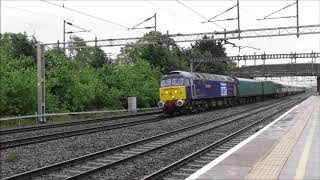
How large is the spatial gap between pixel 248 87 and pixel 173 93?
21.2 m

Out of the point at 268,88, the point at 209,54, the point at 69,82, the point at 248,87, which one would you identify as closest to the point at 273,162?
the point at 69,82

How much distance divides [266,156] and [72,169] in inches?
182

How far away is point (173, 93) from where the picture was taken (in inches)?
1272

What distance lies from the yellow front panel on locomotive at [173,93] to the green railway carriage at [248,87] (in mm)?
15033

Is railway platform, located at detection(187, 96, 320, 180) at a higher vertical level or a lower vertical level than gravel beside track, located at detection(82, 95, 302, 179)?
higher

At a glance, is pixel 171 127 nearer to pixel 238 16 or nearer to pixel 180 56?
pixel 238 16

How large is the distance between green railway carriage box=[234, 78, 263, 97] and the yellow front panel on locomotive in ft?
49.3

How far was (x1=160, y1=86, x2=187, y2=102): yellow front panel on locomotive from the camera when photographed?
31.8 metres

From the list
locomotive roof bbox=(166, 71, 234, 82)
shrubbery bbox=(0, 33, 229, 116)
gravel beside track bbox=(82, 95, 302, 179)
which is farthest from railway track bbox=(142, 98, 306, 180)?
shrubbery bbox=(0, 33, 229, 116)

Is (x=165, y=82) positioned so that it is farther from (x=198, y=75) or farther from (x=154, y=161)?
(x=154, y=161)

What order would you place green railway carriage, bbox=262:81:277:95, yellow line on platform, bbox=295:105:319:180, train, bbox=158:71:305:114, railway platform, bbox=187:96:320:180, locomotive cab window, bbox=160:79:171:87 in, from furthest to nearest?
green railway carriage, bbox=262:81:277:95 → locomotive cab window, bbox=160:79:171:87 → train, bbox=158:71:305:114 → railway platform, bbox=187:96:320:180 → yellow line on platform, bbox=295:105:319:180

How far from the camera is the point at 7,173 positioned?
34.7 feet

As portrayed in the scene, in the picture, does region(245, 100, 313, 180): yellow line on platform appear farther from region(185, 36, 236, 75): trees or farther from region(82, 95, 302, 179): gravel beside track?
region(185, 36, 236, 75): trees

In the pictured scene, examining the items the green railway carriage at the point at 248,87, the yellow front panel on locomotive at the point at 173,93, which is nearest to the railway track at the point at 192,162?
the yellow front panel on locomotive at the point at 173,93
